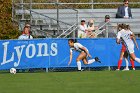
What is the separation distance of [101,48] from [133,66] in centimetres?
140

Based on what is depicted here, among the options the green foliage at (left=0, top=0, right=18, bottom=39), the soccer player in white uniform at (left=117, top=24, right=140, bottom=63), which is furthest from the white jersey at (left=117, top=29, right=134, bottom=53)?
the green foliage at (left=0, top=0, right=18, bottom=39)

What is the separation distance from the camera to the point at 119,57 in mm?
21891

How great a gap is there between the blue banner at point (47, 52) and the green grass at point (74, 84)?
3.05m

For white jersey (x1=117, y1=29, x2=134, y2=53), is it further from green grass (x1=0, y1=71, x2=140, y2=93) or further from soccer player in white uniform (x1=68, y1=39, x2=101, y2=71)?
green grass (x1=0, y1=71, x2=140, y2=93)

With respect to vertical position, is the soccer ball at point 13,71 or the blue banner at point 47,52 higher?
the blue banner at point 47,52

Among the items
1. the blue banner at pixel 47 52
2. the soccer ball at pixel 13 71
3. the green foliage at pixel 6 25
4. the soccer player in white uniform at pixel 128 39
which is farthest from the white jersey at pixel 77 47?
the green foliage at pixel 6 25

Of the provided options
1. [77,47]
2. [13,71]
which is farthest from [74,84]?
[77,47]

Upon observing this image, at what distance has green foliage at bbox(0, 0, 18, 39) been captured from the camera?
88.8 feet

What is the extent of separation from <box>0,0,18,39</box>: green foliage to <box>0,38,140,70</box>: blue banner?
605cm

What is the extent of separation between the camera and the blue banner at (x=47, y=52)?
67.9 ft

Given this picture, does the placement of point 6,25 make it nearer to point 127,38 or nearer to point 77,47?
point 77,47

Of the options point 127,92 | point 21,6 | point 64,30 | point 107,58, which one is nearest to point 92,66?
point 107,58

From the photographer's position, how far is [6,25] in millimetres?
27359

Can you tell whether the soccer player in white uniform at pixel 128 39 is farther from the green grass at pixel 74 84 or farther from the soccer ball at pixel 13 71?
the soccer ball at pixel 13 71
